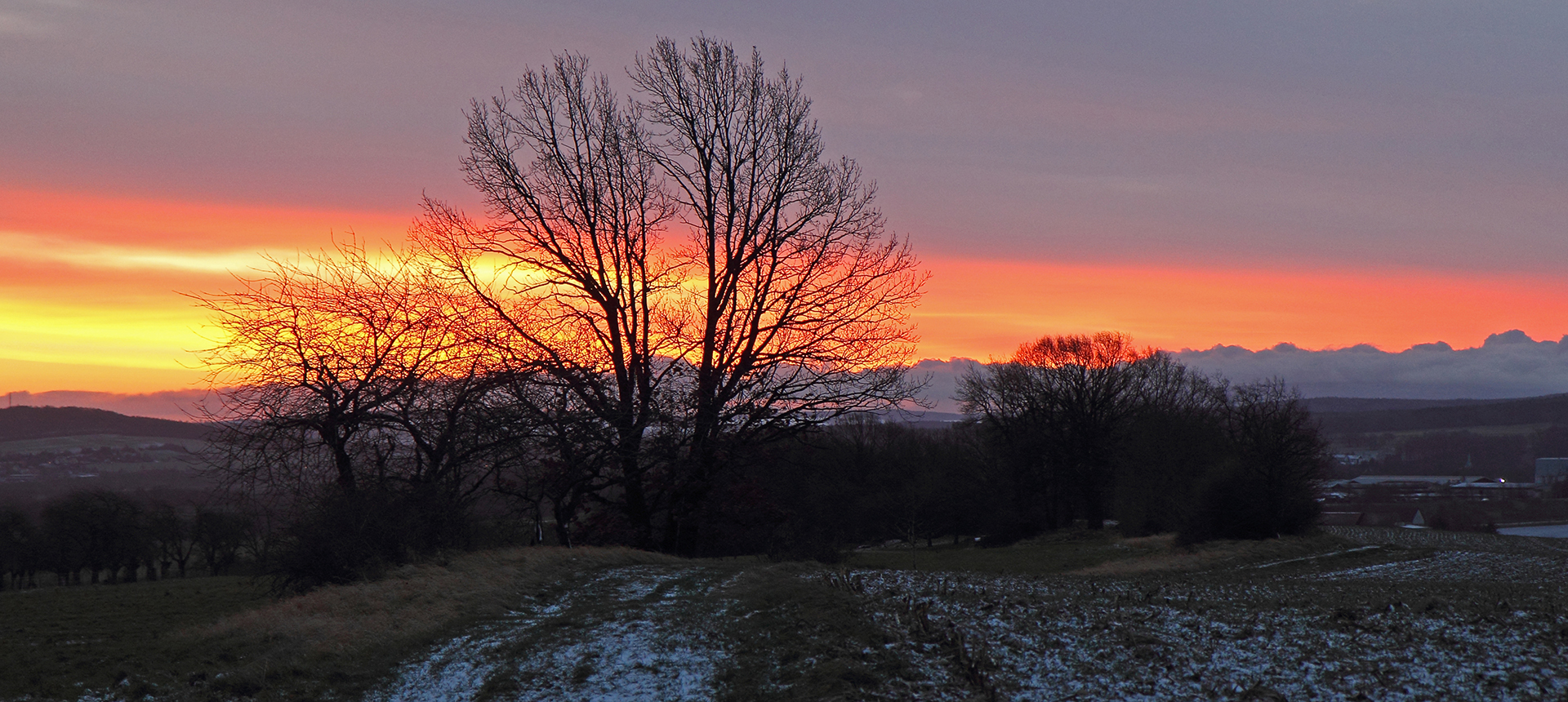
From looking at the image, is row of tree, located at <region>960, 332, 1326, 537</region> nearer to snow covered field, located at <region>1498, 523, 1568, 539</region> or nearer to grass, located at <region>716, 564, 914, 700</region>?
snow covered field, located at <region>1498, 523, 1568, 539</region>

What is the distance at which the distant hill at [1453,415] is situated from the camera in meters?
159

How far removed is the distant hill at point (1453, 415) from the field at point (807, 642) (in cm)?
16490

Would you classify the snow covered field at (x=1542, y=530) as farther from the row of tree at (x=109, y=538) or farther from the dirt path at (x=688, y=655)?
the row of tree at (x=109, y=538)

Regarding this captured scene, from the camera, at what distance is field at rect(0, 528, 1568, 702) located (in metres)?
8.05

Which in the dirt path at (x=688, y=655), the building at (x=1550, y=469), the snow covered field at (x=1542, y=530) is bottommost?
the snow covered field at (x=1542, y=530)

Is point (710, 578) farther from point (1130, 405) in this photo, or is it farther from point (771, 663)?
point (1130, 405)

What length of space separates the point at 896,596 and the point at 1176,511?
105 feet

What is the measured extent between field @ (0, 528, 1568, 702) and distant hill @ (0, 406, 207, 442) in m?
143

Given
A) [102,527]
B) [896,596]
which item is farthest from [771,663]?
[102,527]

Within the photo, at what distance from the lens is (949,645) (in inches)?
358

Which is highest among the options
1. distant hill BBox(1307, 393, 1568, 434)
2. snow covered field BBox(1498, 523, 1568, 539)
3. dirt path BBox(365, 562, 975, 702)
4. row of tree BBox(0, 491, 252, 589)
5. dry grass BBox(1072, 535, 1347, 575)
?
distant hill BBox(1307, 393, 1568, 434)

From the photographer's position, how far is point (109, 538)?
1527 inches

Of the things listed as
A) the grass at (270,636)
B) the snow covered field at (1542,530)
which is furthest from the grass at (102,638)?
the snow covered field at (1542,530)

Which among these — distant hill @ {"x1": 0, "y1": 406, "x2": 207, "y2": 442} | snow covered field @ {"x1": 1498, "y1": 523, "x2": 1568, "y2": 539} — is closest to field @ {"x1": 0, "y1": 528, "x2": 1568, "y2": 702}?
snow covered field @ {"x1": 1498, "y1": 523, "x2": 1568, "y2": 539}
